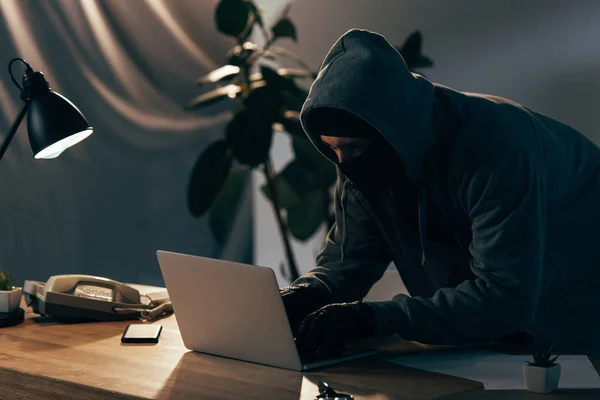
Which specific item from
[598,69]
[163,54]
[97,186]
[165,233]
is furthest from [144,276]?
[598,69]

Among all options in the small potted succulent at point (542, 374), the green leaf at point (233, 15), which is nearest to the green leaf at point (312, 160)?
the green leaf at point (233, 15)

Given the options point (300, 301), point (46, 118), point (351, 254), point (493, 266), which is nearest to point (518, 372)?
point (493, 266)

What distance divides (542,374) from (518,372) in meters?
0.15

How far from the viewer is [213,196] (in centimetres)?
Answer: 367

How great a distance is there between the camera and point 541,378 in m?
1.12

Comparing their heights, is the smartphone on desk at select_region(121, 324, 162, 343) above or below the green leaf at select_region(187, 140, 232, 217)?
→ above

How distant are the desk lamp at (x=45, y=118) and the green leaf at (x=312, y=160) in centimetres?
211

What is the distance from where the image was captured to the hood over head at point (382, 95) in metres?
1.40

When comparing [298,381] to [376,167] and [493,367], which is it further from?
[376,167]

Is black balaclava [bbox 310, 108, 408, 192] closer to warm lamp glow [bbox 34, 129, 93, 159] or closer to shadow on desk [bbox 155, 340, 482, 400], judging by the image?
shadow on desk [bbox 155, 340, 482, 400]

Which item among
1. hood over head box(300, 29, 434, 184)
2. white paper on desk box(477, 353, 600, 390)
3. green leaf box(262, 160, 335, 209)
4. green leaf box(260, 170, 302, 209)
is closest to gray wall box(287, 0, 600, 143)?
green leaf box(262, 160, 335, 209)

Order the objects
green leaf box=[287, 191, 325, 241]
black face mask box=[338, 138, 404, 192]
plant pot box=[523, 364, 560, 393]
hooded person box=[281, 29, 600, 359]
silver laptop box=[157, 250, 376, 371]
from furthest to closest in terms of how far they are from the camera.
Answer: green leaf box=[287, 191, 325, 241] → black face mask box=[338, 138, 404, 192] → hooded person box=[281, 29, 600, 359] → silver laptop box=[157, 250, 376, 371] → plant pot box=[523, 364, 560, 393]

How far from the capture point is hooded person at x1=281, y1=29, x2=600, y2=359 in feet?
4.50

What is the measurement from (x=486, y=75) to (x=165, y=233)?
1.87 meters
